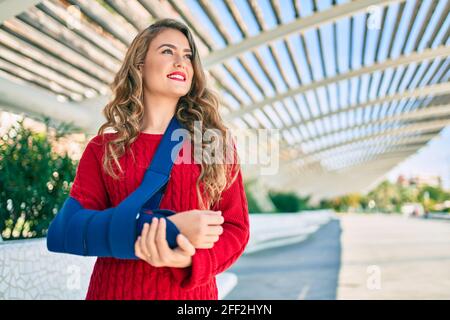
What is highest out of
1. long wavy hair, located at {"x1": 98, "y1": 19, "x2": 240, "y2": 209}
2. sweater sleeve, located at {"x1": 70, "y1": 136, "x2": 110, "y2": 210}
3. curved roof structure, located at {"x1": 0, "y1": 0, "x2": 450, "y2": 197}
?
curved roof structure, located at {"x1": 0, "y1": 0, "x2": 450, "y2": 197}

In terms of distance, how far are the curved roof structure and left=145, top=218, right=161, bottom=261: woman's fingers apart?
4492mm

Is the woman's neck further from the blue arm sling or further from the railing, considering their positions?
the railing

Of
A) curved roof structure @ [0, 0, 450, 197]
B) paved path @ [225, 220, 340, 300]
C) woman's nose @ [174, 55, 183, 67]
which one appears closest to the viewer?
woman's nose @ [174, 55, 183, 67]

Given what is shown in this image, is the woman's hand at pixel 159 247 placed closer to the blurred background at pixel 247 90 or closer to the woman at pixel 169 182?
the woman at pixel 169 182

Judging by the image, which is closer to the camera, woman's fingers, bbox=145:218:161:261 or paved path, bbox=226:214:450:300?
woman's fingers, bbox=145:218:161:261

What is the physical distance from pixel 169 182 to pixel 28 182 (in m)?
2.86

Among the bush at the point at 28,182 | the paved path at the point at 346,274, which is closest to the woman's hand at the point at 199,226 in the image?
the bush at the point at 28,182

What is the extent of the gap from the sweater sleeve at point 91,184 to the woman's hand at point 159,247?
0.83ft

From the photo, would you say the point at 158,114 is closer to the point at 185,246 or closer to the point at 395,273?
the point at 185,246

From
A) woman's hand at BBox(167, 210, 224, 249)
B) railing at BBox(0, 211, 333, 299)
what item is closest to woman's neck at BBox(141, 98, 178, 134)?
woman's hand at BBox(167, 210, 224, 249)

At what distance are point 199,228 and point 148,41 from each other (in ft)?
1.88

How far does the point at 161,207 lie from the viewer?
0.96 meters

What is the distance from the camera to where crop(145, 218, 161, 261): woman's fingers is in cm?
74

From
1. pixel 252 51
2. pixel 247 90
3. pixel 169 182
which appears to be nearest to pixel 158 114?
pixel 169 182
